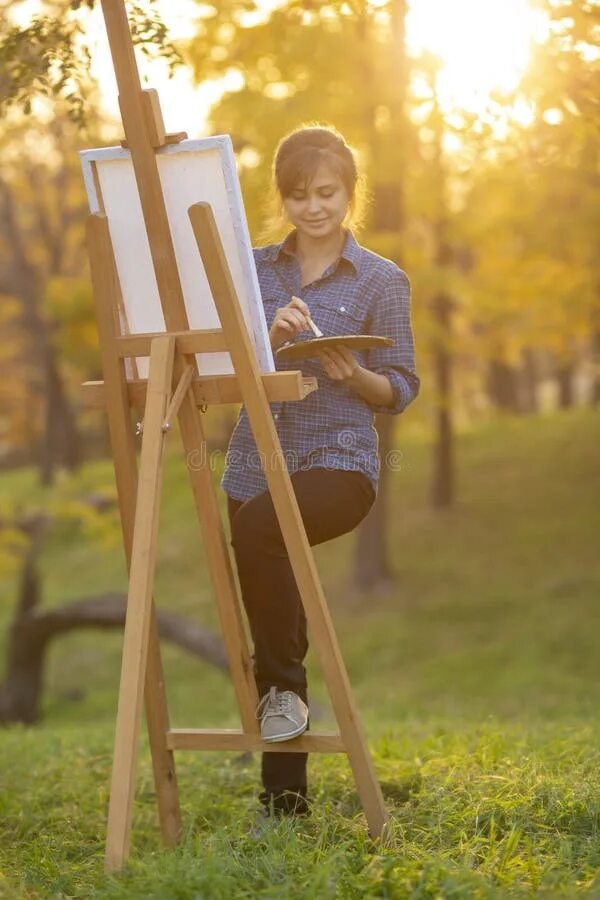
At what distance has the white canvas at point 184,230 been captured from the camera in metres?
3.18

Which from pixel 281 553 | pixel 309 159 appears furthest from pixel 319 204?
pixel 281 553

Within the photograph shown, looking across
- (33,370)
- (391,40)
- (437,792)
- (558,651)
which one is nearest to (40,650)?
(558,651)

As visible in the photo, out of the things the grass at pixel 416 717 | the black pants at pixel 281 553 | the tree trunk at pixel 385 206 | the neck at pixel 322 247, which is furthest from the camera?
the tree trunk at pixel 385 206

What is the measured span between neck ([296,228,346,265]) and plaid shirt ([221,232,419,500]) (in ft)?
0.12

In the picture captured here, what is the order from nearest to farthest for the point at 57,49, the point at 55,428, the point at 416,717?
the point at 57,49 → the point at 416,717 → the point at 55,428

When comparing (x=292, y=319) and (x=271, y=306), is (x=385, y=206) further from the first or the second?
(x=292, y=319)

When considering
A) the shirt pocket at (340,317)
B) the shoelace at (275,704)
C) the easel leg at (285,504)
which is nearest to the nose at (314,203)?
the shirt pocket at (340,317)

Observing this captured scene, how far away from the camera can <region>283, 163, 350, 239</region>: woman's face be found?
352 centimetres

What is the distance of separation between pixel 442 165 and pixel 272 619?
10120 millimetres

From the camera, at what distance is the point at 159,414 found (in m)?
3.26

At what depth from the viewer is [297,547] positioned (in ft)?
10.7

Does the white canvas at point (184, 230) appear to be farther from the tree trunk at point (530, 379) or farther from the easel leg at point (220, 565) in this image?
the tree trunk at point (530, 379)

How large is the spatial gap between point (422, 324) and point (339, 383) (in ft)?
29.0

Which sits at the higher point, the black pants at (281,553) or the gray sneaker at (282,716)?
the black pants at (281,553)
